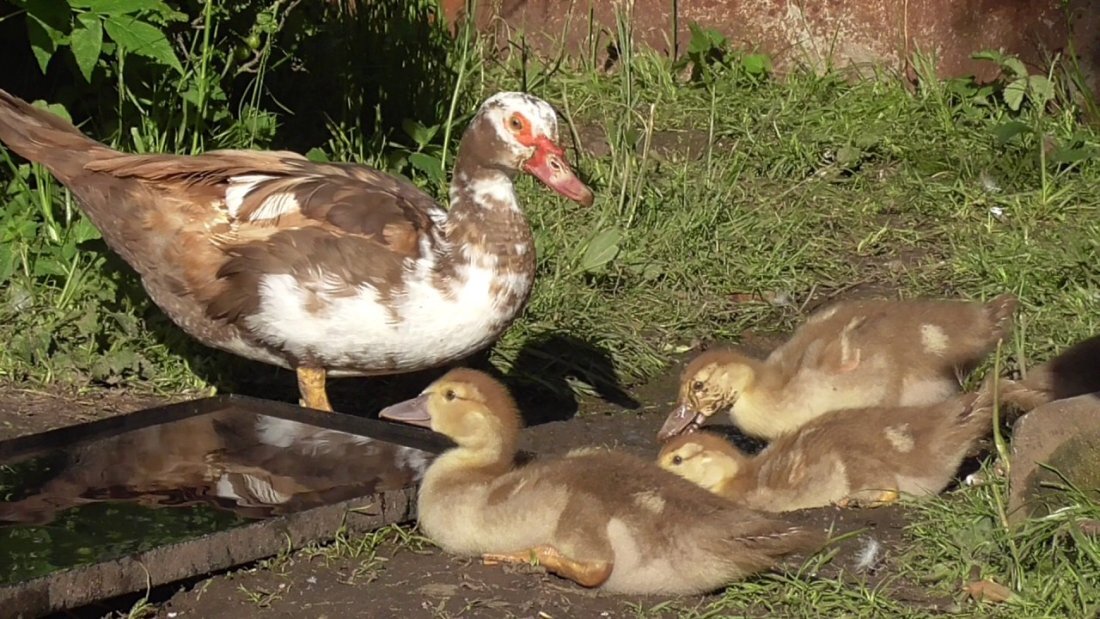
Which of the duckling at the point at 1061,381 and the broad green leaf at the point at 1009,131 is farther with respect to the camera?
the broad green leaf at the point at 1009,131

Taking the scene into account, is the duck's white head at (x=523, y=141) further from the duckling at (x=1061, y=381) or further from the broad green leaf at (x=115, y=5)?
the duckling at (x=1061, y=381)

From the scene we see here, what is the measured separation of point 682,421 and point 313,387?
133 cm

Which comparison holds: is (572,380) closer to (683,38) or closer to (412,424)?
(412,424)

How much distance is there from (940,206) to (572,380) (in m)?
2.46

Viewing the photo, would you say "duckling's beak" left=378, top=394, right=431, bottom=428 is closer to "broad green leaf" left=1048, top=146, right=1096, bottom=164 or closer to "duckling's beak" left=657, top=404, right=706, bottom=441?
"duckling's beak" left=657, top=404, right=706, bottom=441

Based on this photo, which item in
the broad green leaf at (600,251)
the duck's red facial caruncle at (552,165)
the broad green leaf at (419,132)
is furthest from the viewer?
the broad green leaf at (419,132)

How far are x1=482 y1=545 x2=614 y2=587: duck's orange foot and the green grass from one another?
1258mm

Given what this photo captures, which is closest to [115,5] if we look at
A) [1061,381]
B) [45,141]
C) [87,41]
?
[87,41]

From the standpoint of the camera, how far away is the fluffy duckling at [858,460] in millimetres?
5238

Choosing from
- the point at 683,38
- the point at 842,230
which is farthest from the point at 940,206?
the point at 683,38

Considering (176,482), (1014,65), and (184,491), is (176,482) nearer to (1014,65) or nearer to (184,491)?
(184,491)

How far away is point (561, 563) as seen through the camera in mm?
4645

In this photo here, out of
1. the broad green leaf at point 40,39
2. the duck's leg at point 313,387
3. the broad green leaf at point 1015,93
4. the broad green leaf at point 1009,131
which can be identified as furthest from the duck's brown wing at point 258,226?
the broad green leaf at point 1015,93

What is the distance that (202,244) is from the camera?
5.92 m
